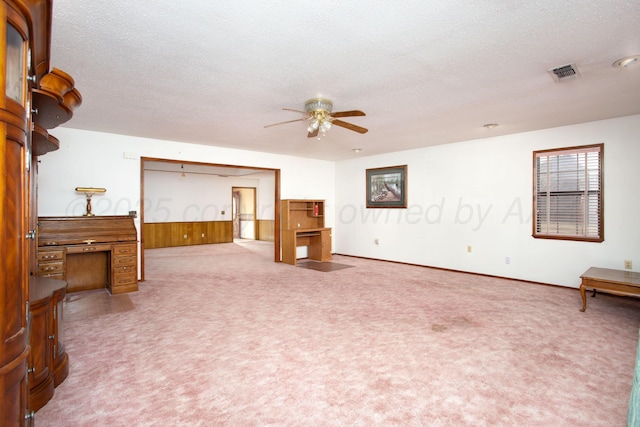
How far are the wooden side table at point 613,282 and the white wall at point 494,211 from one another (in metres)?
0.86

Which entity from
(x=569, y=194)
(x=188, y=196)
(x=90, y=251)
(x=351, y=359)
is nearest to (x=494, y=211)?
(x=569, y=194)

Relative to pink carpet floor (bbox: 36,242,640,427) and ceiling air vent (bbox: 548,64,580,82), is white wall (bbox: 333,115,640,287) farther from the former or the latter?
ceiling air vent (bbox: 548,64,580,82)

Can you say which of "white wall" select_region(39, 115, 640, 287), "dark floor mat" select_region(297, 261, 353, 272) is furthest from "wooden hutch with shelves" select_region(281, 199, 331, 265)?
"white wall" select_region(39, 115, 640, 287)

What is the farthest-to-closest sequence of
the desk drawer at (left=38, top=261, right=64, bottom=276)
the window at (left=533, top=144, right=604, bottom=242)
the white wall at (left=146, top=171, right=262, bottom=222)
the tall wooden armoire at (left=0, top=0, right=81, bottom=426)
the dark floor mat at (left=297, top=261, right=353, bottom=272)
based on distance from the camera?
1. the white wall at (left=146, top=171, right=262, bottom=222)
2. the dark floor mat at (left=297, top=261, right=353, bottom=272)
3. the window at (left=533, top=144, right=604, bottom=242)
4. the desk drawer at (left=38, top=261, right=64, bottom=276)
5. the tall wooden armoire at (left=0, top=0, right=81, bottom=426)

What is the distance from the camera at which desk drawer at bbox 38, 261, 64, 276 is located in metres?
4.20

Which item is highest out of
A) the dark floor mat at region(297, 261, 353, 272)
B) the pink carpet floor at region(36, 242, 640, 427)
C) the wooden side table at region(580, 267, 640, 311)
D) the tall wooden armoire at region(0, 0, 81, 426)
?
the tall wooden armoire at region(0, 0, 81, 426)

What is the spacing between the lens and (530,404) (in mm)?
2041

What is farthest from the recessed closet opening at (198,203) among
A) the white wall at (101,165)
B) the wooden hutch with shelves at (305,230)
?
the white wall at (101,165)

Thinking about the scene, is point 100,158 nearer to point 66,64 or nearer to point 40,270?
point 40,270

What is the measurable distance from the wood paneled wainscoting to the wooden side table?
959 centimetres

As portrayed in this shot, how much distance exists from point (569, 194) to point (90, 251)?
7023mm

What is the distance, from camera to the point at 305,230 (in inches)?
282

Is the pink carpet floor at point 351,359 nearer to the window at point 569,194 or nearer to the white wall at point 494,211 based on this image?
the white wall at point 494,211

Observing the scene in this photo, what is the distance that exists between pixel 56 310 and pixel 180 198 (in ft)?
27.7
